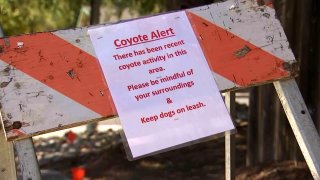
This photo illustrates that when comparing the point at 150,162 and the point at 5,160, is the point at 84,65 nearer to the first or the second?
the point at 5,160

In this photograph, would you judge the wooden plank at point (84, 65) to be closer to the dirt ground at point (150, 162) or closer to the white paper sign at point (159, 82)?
Result: the white paper sign at point (159, 82)

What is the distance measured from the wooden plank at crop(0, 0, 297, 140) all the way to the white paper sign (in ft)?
0.20

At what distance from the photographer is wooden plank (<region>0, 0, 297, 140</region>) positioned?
258cm

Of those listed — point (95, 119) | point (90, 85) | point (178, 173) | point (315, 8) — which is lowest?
point (178, 173)

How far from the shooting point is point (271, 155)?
6102 millimetres

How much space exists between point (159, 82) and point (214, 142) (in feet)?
18.9

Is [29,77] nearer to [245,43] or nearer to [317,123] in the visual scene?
[245,43]

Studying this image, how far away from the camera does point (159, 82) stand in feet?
9.24


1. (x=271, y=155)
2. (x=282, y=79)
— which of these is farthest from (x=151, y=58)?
(x=271, y=155)

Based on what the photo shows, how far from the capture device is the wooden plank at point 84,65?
258 centimetres

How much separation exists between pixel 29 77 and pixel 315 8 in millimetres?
3605

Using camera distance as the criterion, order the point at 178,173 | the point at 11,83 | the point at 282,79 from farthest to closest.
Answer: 1. the point at 178,173
2. the point at 282,79
3. the point at 11,83

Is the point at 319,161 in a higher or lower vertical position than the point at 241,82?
lower

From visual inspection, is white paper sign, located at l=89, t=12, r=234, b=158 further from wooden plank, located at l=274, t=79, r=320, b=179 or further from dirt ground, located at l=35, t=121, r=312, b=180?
dirt ground, located at l=35, t=121, r=312, b=180
